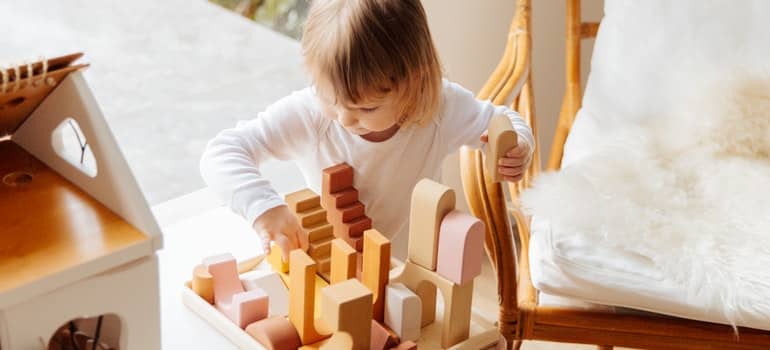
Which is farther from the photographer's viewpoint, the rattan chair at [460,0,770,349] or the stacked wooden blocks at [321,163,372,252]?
the rattan chair at [460,0,770,349]

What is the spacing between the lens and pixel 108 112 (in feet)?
6.14

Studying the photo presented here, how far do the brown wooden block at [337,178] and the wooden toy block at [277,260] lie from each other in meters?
0.09

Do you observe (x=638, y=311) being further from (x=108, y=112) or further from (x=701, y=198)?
(x=108, y=112)

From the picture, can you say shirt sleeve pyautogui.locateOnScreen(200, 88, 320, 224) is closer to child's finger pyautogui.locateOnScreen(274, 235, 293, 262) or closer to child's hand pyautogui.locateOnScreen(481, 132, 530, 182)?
child's finger pyautogui.locateOnScreen(274, 235, 293, 262)

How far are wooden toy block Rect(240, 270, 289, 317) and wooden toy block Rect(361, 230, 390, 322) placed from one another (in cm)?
12

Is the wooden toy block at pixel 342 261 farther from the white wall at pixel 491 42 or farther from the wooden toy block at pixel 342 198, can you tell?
the white wall at pixel 491 42

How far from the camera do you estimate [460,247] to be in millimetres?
853

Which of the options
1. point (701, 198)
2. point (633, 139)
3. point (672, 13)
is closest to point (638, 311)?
point (701, 198)

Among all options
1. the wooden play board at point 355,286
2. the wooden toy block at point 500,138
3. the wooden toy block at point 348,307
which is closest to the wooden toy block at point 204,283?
the wooden play board at point 355,286

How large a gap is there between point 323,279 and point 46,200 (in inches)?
12.5

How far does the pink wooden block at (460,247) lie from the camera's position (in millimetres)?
851

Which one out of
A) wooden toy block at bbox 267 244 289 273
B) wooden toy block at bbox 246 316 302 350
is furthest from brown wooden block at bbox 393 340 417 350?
wooden toy block at bbox 267 244 289 273

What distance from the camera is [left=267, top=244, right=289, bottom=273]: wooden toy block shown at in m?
1.03

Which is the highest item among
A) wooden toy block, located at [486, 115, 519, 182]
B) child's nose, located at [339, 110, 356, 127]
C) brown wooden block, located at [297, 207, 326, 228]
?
child's nose, located at [339, 110, 356, 127]
